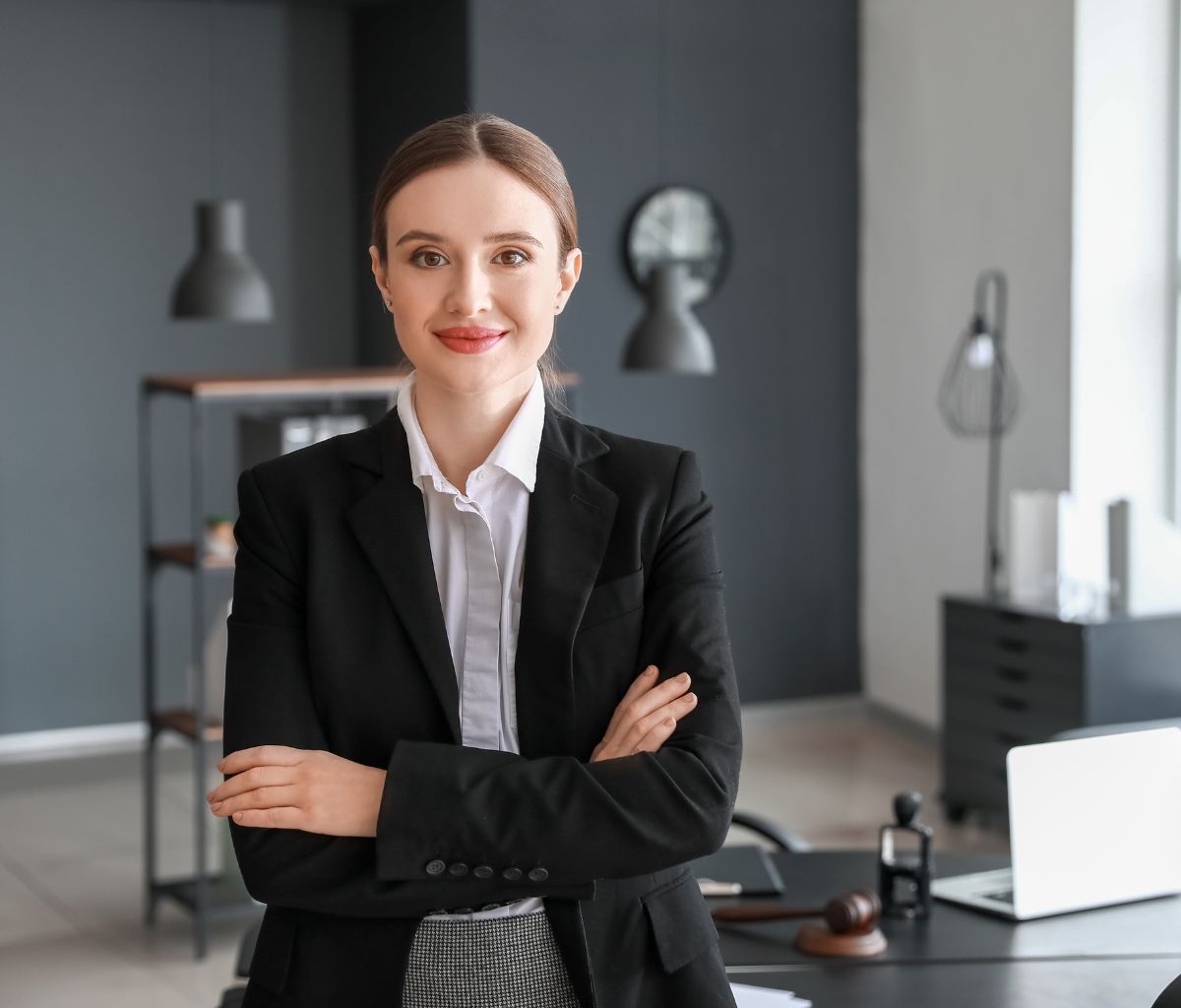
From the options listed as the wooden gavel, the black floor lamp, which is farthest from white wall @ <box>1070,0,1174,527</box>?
the wooden gavel

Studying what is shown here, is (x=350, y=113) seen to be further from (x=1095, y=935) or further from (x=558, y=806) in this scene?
(x=558, y=806)

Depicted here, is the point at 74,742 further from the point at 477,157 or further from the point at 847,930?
A: the point at 477,157

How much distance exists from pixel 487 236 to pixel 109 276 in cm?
602

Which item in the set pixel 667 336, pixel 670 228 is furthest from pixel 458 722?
pixel 670 228

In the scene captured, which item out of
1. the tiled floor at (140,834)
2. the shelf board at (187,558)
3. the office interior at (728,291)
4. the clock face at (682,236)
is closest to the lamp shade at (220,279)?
the shelf board at (187,558)

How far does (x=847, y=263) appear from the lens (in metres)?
7.59

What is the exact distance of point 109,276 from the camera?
23.4ft

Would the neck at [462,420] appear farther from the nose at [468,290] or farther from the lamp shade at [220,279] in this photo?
the lamp shade at [220,279]

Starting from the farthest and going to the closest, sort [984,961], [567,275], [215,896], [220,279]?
[220,279], [215,896], [984,961], [567,275]

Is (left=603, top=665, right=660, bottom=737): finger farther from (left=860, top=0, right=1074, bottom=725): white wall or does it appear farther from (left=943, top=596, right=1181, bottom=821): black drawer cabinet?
(left=860, top=0, right=1074, bottom=725): white wall

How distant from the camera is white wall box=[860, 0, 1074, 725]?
638 cm

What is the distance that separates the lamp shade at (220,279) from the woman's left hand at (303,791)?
3.91m

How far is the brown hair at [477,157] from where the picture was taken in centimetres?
149

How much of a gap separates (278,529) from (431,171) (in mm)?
362
